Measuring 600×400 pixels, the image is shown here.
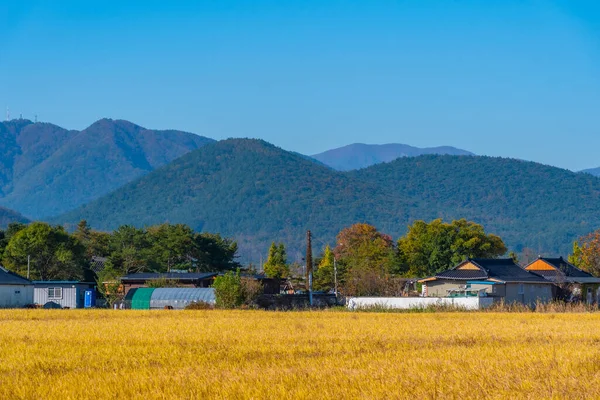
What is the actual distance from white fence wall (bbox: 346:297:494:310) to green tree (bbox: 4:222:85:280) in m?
33.4

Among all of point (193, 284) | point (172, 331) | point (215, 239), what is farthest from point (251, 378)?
point (215, 239)

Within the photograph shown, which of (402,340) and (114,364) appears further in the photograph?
(402,340)

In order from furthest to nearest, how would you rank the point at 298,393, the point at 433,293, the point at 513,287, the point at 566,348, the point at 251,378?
the point at 433,293 < the point at 513,287 < the point at 566,348 < the point at 251,378 < the point at 298,393

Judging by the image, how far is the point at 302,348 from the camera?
899 inches

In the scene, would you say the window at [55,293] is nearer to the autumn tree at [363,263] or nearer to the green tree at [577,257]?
the autumn tree at [363,263]

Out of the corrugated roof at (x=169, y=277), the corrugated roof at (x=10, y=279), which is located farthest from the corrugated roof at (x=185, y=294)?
the corrugated roof at (x=10, y=279)

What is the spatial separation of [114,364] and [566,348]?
1085 centimetres

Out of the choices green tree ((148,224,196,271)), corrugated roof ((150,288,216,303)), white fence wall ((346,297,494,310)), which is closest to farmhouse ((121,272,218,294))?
corrugated roof ((150,288,216,303))

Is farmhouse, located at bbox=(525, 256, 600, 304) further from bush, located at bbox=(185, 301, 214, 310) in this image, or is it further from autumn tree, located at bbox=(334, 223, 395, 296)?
bush, located at bbox=(185, 301, 214, 310)

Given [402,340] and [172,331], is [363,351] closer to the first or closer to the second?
[402,340]

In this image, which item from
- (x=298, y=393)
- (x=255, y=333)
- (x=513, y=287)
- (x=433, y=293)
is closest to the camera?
(x=298, y=393)

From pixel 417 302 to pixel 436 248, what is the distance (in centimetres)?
4028

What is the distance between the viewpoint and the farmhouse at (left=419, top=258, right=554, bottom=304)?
2469 inches

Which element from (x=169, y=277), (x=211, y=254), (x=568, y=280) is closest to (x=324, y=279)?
(x=211, y=254)
